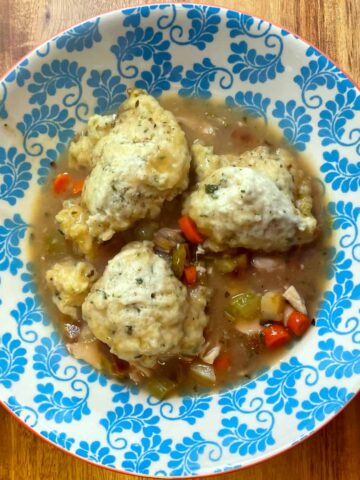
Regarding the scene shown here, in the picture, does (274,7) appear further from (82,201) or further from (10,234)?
(10,234)

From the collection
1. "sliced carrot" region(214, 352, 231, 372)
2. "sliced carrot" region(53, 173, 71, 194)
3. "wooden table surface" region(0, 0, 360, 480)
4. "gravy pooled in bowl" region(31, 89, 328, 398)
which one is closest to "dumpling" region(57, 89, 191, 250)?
"gravy pooled in bowl" region(31, 89, 328, 398)

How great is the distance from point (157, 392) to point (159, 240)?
918 millimetres

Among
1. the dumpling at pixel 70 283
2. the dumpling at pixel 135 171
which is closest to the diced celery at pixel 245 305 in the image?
the dumpling at pixel 135 171

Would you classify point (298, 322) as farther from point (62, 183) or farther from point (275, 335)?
point (62, 183)

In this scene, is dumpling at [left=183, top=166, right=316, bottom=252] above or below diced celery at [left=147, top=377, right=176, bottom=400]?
above

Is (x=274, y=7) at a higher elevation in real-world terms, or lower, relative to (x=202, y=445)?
higher

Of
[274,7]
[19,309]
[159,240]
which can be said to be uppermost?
[274,7]

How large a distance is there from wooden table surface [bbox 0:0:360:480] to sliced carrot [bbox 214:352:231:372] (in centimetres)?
62

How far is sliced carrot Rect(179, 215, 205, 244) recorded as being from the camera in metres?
3.47

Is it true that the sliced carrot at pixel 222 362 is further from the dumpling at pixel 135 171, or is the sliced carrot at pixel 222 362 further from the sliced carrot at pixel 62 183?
the sliced carrot at pixel 62 183

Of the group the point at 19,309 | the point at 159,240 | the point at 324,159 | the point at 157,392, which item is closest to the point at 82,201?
the point at 159,240

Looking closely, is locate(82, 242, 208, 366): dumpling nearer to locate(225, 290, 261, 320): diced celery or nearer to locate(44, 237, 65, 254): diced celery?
locate(225, 290, 261, 320): diced celery

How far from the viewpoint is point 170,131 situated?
336cm

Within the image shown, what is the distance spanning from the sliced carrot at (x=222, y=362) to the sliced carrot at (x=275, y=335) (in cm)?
25
